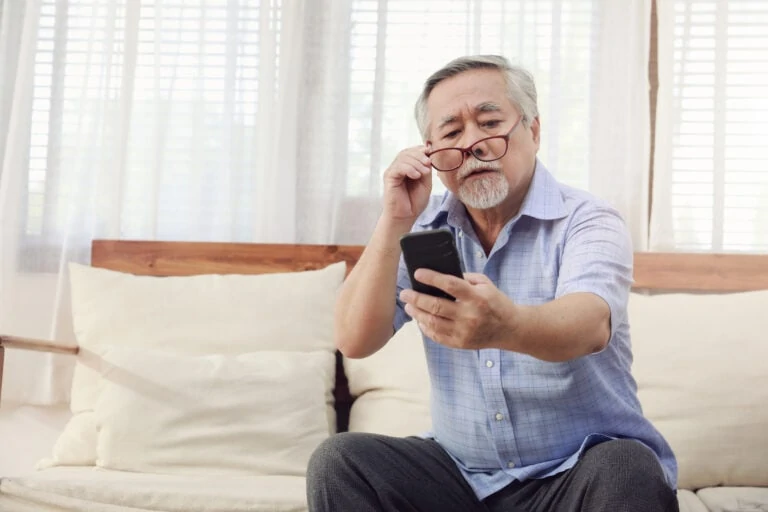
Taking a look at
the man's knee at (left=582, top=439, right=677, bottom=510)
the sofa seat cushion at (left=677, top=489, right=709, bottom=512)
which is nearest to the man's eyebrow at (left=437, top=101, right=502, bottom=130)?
the man's knee at (left=582, top=439, right=677, bottom=510)

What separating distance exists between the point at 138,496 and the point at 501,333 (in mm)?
954

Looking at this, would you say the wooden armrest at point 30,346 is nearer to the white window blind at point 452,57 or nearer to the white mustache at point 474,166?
the white window blind at point 452,57

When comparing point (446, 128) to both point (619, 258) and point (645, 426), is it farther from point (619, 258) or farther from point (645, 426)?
point (645, 426)

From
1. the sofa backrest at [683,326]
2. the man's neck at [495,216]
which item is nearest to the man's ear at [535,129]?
the man's neck at [495,216]

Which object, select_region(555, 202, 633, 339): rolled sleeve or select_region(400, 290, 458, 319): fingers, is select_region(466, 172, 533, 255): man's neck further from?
select_region(400, 290, 458, 319): fingers

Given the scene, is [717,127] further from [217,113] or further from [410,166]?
[217,113]

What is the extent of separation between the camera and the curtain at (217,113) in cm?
251

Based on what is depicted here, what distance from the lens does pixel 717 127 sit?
2.43 metres

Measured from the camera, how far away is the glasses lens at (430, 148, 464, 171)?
1542 millimetres

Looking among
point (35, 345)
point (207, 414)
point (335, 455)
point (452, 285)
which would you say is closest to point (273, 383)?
point (207, 414)

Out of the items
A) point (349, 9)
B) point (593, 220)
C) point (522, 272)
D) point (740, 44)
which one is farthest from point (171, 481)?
point (740, 44)

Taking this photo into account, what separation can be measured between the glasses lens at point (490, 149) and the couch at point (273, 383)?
2.49 ft

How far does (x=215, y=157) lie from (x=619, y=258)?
156 cm

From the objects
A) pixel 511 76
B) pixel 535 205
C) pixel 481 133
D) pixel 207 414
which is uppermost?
pixel 511 76
